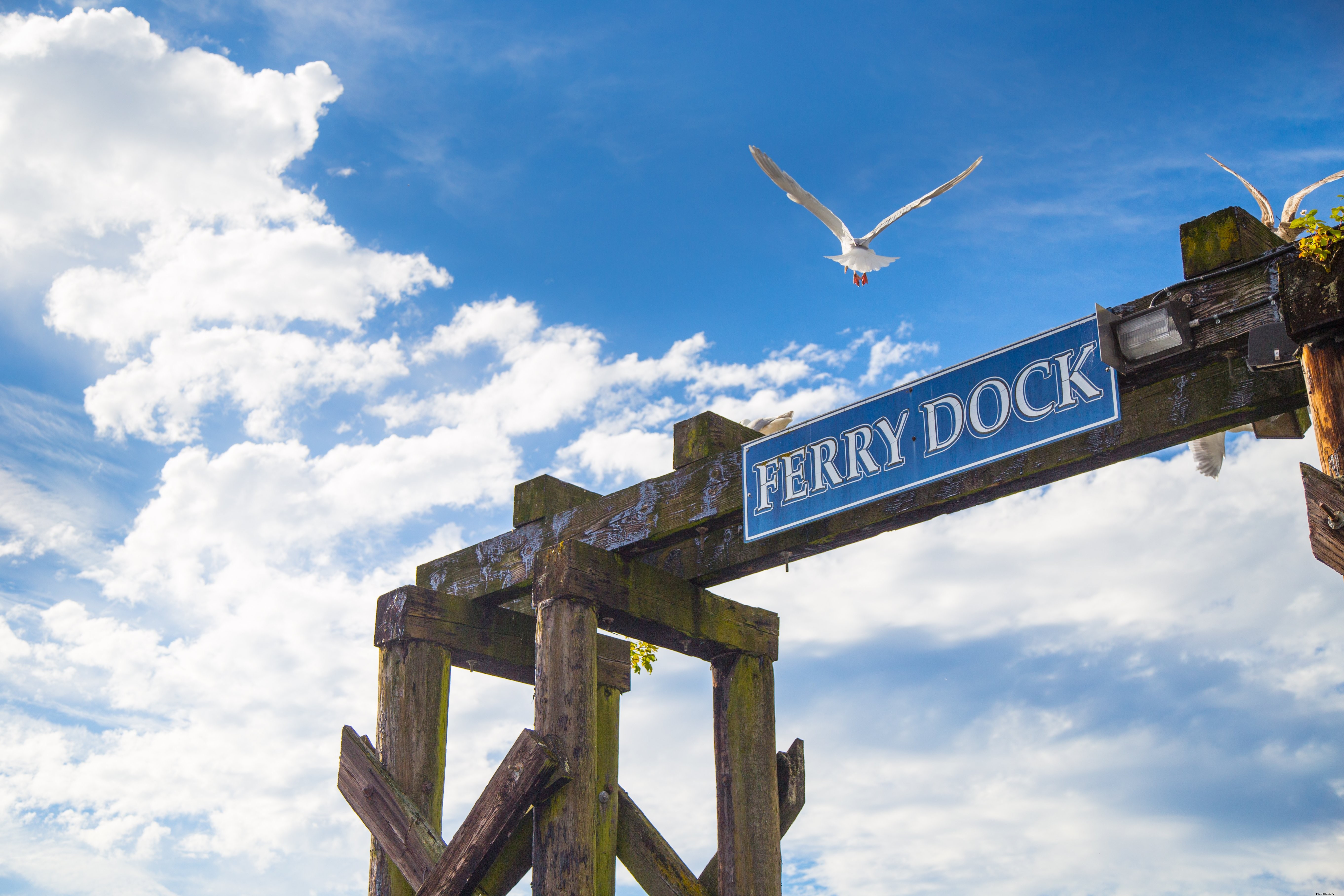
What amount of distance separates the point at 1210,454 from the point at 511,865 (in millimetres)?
→ 3735

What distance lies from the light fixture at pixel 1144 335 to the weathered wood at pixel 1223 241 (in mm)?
189

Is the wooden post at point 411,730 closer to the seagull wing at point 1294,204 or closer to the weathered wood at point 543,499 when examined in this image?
the weathered wood at point 543,499

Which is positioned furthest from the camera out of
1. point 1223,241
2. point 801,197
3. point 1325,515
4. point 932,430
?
point 801,197

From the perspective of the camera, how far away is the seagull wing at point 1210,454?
534cm

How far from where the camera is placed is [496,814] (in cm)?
509

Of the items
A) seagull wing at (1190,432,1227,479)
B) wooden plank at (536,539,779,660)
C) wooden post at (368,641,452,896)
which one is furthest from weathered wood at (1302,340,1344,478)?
wooden post at (368,641,452,896)

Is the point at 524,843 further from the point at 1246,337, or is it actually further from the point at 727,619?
the point at 1246,337

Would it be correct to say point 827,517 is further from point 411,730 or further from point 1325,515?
point 411,730

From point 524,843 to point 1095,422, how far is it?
3.09 meters

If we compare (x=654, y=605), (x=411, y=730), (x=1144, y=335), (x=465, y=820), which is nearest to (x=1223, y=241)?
(x=1144, y=335)

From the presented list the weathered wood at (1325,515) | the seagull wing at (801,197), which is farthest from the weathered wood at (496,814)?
the seagull wing at (801,197)

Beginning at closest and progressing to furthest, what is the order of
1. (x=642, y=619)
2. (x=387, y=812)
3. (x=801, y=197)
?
(x=642, y=619), (x=387, y=812), (x=801, y=197)

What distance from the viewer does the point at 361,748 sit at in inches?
237

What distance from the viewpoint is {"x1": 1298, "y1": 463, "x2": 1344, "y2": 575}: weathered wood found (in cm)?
333
